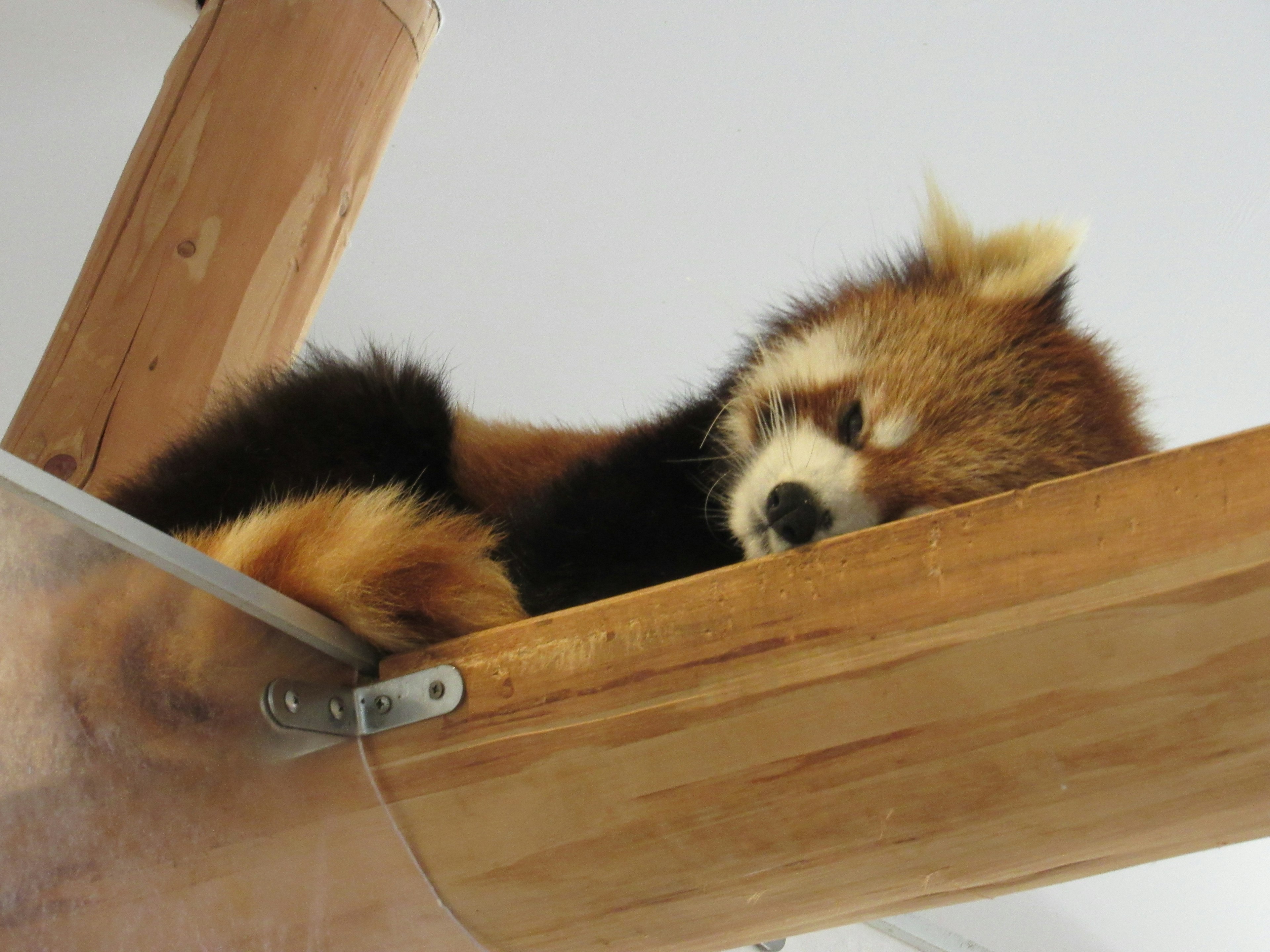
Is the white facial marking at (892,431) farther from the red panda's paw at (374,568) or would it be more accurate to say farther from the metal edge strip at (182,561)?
the metal edge strip at (182,561)

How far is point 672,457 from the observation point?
1.28m

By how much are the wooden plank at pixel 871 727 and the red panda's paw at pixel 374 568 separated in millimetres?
38

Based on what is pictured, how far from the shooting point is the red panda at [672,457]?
96 centimetres

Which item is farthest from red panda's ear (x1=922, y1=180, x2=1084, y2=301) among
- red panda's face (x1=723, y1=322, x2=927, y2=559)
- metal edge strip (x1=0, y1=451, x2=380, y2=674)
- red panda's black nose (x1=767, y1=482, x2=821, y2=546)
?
metal edge strip (x1=0, y1=451, x2=380, y2=674)

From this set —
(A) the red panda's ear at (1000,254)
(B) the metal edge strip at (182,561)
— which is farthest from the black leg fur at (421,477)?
(A) the red panda's ear at (1000,254)

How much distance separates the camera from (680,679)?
0.83 m

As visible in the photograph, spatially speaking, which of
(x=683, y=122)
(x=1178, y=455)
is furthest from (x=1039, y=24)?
(x=1178, y=455)

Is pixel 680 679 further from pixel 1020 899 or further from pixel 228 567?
pixel 1020 899

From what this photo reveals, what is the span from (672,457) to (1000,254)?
1.54 ft

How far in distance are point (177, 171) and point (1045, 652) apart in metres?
1.51

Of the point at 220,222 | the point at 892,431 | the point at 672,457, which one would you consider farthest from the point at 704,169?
the point at 892,431

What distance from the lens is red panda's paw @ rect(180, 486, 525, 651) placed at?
2.99ft

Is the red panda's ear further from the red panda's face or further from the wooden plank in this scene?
the wooden plank

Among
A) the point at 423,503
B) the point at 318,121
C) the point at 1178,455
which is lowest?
the point at 1178,455
